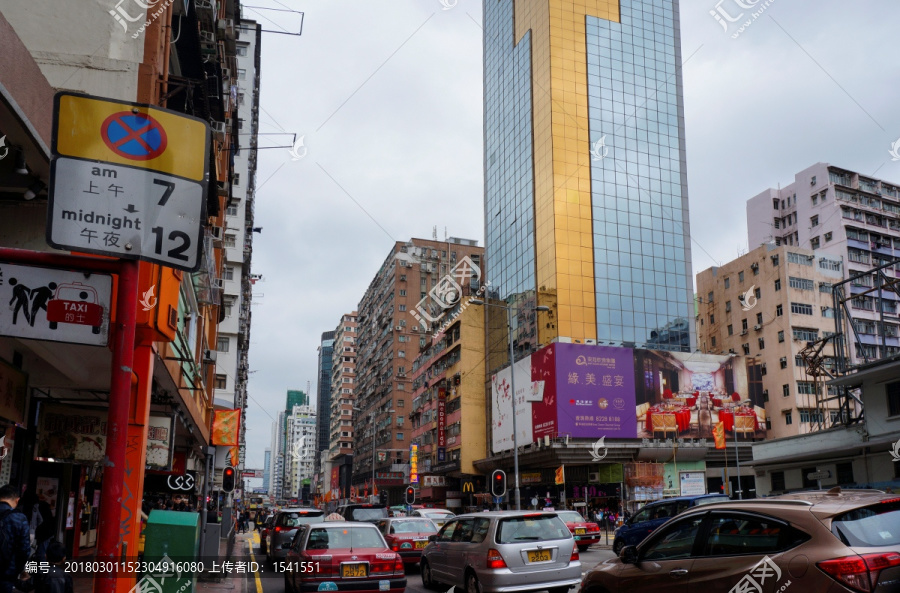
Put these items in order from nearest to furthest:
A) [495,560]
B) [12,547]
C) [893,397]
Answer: [12,547]
[495,560]
[893,397]

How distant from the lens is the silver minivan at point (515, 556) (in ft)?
39.2

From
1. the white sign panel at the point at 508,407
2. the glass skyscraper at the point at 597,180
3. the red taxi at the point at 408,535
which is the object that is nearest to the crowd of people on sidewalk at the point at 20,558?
the red taxi at the point at 408,535

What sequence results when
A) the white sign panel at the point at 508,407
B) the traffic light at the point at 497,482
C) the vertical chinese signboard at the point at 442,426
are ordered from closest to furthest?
the traffic light at the point at 497,482, the white sign panel at the point at 508,407, the vertical chinese signboard at the point at 442,426

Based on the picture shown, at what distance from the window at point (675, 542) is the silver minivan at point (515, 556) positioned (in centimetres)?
468

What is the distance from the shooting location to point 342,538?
Result: 1277 centimetres

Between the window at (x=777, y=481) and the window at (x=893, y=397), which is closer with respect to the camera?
the window at (x=893, y=397)

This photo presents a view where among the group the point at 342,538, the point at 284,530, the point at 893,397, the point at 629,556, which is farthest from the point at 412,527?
the point at 893,397

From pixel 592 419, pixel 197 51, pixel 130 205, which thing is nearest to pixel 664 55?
pixel 592 419

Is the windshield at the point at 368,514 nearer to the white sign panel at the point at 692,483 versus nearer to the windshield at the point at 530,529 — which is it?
the windshield at the point at 530,529

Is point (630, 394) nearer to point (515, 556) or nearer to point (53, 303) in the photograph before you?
point (515, 556)

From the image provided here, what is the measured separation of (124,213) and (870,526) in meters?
6.12

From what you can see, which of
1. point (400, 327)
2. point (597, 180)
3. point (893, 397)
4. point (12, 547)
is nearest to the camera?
point (12, 547)

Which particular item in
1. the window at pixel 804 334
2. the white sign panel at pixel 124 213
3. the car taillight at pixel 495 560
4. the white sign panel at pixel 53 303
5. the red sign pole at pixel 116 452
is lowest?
the car taillight at pixel 495 560

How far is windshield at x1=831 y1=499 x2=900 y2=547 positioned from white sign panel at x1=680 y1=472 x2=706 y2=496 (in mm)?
52378
